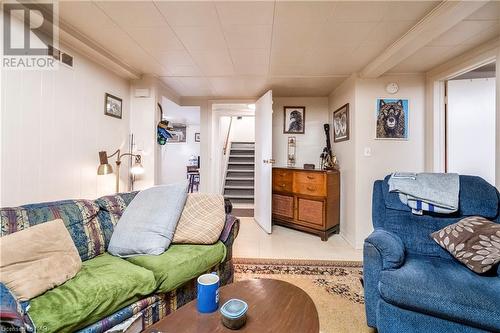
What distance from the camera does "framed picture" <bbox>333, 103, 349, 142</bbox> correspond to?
3105 millimetres

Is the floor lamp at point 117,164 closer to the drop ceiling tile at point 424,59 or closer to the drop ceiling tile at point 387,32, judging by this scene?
the drop ceiling tile at point 387,32

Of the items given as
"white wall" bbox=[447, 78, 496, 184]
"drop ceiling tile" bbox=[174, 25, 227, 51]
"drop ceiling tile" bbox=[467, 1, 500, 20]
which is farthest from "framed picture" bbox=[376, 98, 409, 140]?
"drop ceiling tile" bbox=[174, 25, 227, 51]

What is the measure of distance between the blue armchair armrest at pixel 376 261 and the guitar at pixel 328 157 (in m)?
2.15

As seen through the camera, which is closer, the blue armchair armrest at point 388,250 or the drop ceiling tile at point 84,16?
Result: the blue armchair armrest at point 388,250

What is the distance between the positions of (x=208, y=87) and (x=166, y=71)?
30.7 inches

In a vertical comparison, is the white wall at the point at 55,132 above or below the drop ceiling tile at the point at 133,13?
below

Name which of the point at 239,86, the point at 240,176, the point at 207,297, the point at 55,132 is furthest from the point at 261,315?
the point at 240,176

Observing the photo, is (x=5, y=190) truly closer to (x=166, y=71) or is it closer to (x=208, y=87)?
(x=166, y=71)

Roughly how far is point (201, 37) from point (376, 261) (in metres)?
2.22

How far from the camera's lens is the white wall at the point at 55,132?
1.59m

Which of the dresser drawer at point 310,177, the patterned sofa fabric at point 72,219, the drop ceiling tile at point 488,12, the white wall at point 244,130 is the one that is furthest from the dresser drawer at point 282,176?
the white wall at point 244,130

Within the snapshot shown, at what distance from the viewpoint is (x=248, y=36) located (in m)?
2.01

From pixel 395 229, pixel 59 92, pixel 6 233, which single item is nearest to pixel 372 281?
pixel 395 229

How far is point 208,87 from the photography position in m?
3.56
